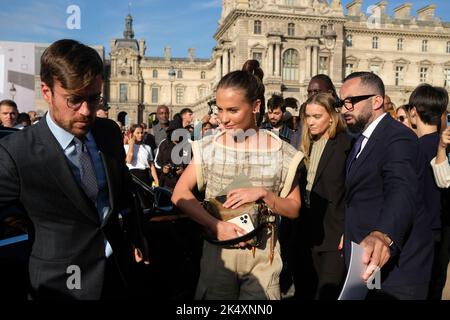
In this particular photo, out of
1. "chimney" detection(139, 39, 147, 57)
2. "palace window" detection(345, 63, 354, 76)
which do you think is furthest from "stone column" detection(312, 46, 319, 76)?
"chimney" detection(139, 39, 147, 57)

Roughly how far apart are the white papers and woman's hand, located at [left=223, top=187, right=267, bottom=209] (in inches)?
26.5

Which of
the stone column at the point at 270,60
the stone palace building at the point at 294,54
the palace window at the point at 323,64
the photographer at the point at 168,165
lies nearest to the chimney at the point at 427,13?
the stone palace building at the point at 294,54

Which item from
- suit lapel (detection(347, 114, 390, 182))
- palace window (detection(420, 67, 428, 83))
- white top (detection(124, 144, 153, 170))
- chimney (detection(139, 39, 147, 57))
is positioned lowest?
white top (detection(124, 144, 153, 170))

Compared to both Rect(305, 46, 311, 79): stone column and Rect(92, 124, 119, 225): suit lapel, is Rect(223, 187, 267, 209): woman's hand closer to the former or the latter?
Rect(92, 124, 119, 225): suit lapel

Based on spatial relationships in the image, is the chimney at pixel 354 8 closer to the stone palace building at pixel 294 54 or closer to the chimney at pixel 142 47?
the stone palace building at pixel 294 54

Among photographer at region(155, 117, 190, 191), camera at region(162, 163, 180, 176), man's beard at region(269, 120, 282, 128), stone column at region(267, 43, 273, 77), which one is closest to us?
man's beard at region(269, 120, 282, 128)

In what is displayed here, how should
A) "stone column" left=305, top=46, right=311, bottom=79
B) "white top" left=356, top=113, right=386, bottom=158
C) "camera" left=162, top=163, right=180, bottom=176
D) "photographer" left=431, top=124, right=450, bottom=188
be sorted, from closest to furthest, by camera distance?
"white top" left=356, top=113, right=386, bottom=158 → "photographer" left=431, top=124, right=450, bottom=188 → "camera" left=162, top=163, right=180, bottom=176 → "stone column" left=305, top=46, right=311, bottom=79

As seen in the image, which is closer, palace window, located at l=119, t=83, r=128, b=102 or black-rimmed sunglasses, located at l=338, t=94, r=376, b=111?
black-rimmed sunglasses, located at l=338, t=94, r=376, b=111

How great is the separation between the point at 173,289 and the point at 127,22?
320 ft

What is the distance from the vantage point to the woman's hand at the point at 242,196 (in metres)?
2.79

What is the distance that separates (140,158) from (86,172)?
26.1 feet

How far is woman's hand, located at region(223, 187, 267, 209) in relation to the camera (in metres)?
2.79

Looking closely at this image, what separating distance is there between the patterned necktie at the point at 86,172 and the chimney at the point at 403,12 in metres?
72.4
